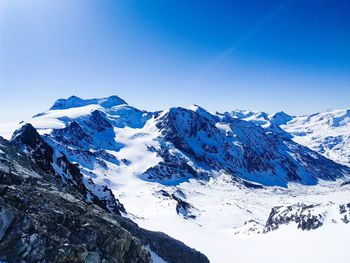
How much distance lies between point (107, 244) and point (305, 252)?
79386 millimetres

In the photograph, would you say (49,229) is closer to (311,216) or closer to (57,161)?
(57,161)

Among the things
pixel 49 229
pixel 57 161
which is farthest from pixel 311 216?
pixel 49 229

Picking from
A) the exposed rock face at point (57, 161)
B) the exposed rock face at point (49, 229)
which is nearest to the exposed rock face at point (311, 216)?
the exposed rock face at point (57, 161)

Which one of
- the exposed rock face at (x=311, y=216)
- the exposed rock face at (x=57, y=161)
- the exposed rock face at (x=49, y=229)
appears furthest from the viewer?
the exposed rock face at (x=311, y=216)

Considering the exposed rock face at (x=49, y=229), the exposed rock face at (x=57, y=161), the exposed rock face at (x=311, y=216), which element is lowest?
the exposed rock face at (x=49, y=229)

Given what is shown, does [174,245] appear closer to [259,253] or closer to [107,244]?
[107,244]

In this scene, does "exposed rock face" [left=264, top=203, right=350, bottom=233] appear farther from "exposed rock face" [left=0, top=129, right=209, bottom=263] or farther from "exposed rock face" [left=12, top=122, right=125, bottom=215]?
"exposed rock face" [left=0, top=129, right=209, bottom=263]

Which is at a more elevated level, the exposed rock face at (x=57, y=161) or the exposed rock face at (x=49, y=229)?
the exposed rock face at (x=57, y=161)

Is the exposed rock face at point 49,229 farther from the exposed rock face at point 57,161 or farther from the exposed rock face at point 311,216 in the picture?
the exposed rock face at point 311,216

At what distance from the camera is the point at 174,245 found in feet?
203

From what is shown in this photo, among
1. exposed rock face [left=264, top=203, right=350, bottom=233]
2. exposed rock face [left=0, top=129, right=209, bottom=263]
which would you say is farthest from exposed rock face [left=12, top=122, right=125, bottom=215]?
exposed rock face [left=264, top=203, right=350, bottom=233]

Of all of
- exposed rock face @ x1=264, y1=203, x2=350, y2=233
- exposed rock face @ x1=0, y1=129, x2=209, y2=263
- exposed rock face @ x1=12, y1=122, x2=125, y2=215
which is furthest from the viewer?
exposed rock face @ x1=264, y1=203, x2=350, y2=233

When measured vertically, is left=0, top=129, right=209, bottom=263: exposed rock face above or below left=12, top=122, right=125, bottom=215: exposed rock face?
below

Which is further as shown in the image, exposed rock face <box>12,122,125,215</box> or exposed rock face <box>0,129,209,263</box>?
exposed rock face <box>12,122,125,215</box>
